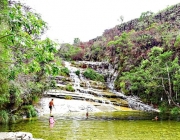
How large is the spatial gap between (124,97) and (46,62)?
30481 millimetres

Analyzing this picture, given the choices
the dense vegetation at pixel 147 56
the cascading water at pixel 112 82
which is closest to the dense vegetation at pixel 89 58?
the dense vegetation at pixel 147 56

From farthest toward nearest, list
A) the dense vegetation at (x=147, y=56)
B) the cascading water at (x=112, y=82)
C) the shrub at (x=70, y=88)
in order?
the shrub at (x=70, y=88) < the cascading water at (x=112, y=82) < the dense vegetation at (x=147, y=56)

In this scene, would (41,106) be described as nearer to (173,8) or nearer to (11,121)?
(11,121)

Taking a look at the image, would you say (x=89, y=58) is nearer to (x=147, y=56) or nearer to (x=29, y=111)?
(x=147, y=56)

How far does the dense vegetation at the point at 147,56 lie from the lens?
89.2ft

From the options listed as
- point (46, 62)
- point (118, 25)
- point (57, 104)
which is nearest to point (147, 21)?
point (118, 25)

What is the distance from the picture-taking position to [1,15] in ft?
15.3

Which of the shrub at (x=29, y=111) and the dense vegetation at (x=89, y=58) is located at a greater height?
the dense vegetation at (x=89, y=58)

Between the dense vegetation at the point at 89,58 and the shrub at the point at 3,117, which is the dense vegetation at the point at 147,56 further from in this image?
the shrub at the point at 3,117

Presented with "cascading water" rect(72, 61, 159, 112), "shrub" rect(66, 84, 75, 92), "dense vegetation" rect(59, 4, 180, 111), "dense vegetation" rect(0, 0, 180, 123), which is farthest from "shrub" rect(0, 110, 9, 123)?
"cascading water" rect(72, 61, 159, 112)

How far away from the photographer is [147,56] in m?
41.1

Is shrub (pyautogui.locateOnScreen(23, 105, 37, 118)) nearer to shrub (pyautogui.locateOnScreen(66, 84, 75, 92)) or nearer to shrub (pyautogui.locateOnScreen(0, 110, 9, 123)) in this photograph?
shrub (pyautogui.locateOnScreen(0, 110, 9, 123))

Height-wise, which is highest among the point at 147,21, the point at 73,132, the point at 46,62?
the point at 147,21

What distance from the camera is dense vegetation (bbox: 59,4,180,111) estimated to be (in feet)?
89.2
